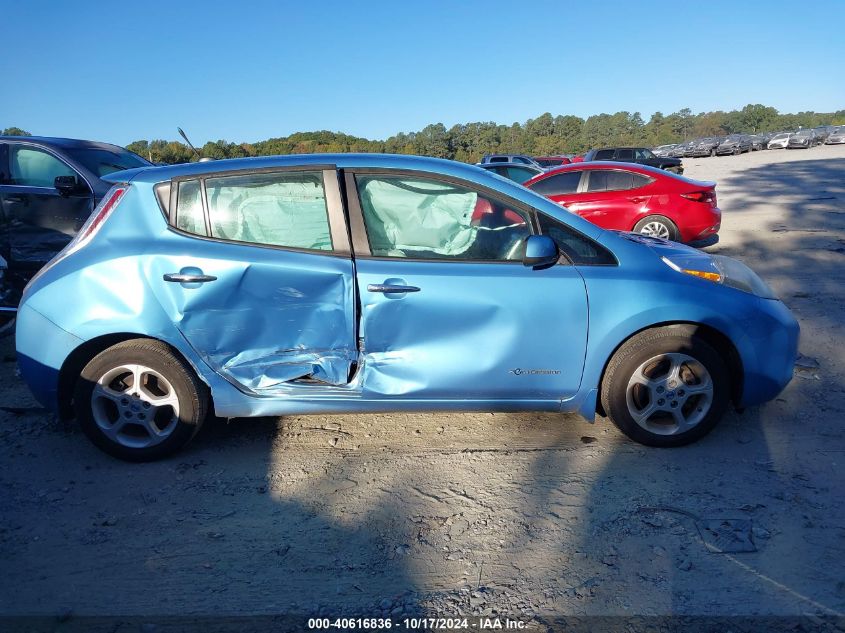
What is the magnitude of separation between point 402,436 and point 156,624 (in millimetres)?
1787

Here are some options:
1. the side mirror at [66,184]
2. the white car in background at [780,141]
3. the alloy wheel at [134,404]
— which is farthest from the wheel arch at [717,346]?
the white car in background at [780,141]

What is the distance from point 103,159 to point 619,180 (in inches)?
279

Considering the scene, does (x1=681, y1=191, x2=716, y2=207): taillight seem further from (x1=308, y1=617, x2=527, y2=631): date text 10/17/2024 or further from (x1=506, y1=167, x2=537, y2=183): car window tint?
(x1=308, y1=617, x2=527, y2=631): date text 10/17/2024

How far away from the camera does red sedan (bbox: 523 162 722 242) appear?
29.7 feet

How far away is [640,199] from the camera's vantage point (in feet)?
30.6

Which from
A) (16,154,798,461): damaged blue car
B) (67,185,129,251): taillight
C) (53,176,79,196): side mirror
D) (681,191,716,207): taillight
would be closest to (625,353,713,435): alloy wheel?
(16,154,798,461): damaged blue car

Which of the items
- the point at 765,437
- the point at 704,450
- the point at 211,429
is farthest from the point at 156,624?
the point at 765,437

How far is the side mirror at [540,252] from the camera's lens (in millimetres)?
3340

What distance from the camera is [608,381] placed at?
11.6ft

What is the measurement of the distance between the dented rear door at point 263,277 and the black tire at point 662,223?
270 inches

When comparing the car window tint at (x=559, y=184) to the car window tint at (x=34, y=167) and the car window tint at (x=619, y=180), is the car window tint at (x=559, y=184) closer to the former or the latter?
the car window tint at (x=619, y=180)

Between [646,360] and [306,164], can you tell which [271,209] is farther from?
[646,360]

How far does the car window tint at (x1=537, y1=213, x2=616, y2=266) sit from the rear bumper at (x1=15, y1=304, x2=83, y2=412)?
2.69m

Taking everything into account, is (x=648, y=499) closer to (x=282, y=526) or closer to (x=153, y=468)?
(x=282, y=526)
